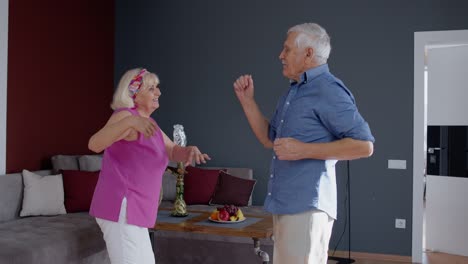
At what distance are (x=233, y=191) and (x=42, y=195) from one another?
176 cm

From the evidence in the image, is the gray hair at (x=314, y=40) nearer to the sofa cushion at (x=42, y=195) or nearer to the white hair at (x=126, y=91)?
the white hair at (x=126, y=91)

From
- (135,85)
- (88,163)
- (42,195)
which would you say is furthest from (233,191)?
(135,85)

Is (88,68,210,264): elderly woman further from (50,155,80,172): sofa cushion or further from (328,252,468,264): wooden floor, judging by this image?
(328,252,468,264): wooden floor

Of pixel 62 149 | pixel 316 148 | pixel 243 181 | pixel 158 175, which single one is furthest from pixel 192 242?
pixel 316 148

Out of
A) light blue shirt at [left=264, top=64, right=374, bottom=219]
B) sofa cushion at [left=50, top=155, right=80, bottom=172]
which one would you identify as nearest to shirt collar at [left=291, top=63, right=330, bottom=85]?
light blue shirt at [left=264, top=64, right=374, bottom=219]

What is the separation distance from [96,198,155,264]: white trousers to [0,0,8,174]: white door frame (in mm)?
2378

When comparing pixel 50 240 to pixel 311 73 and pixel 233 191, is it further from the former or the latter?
pixel 311 73

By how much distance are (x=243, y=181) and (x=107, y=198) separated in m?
2.78

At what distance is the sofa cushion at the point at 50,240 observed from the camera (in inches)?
120

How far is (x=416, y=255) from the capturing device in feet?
15.9

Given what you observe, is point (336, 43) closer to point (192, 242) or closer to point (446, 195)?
point (446, 195)

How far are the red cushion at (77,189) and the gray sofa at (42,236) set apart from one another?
94 millimetres

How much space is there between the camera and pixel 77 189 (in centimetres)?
430

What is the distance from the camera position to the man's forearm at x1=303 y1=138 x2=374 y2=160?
5.73 feet
